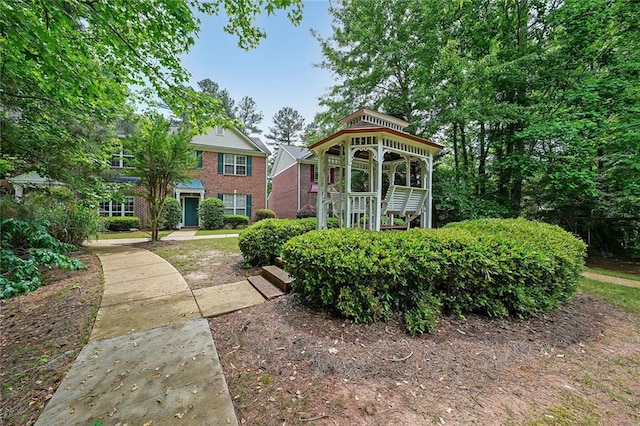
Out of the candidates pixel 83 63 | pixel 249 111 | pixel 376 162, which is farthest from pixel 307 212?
pixel 249 111

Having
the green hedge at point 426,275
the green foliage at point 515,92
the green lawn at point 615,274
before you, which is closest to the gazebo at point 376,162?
the green hedge at point 426,275

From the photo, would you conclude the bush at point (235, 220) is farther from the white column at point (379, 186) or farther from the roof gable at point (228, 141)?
the white column at point (379, 186)

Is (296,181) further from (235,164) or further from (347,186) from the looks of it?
(347,186)

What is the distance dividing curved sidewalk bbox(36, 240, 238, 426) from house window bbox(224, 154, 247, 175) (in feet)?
44.4

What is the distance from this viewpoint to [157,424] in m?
1.58

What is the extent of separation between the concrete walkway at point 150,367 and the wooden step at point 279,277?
0.42 m

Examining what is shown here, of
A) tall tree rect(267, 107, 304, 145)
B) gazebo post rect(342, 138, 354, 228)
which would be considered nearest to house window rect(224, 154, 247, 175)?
gazebo post rect(342, 138, 354, 228)

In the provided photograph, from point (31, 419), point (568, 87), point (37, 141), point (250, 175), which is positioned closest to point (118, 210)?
point (250, 175)

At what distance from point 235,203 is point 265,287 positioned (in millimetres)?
13359

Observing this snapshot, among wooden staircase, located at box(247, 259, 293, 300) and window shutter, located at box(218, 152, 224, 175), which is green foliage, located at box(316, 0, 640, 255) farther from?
window shutter, located at box(218, 152, 224, 175)

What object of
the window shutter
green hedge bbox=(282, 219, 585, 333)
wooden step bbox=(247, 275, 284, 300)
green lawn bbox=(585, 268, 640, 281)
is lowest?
green lawn bbox=(585, 268, 640, 281)

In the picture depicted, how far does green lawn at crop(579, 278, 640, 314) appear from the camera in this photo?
396cm

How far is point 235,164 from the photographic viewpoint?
16.5 m

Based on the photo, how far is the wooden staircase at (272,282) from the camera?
12.5 ft
